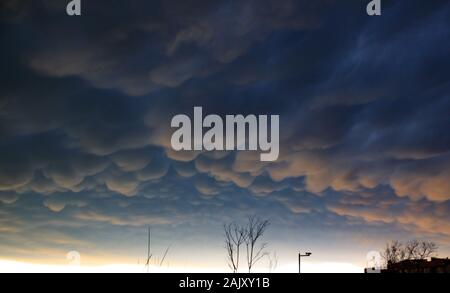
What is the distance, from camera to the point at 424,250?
78125mm
